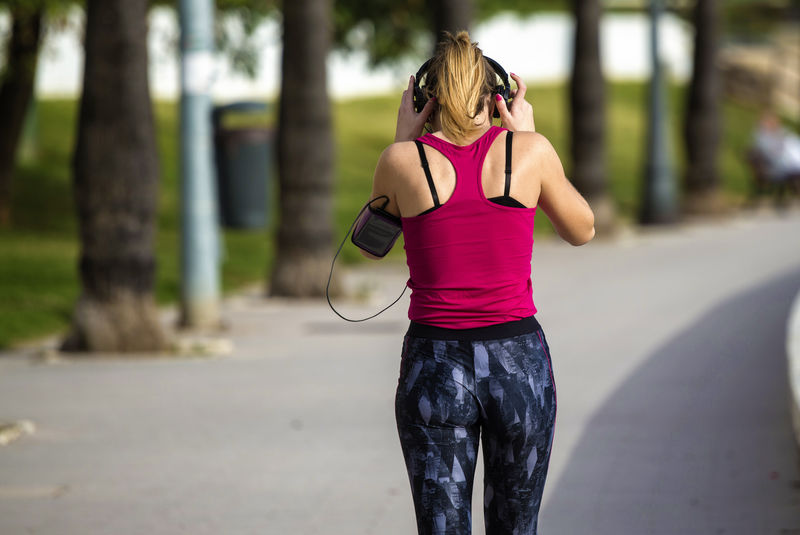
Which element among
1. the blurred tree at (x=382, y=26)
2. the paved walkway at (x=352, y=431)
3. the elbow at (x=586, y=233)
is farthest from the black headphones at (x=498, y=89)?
the blurred tree at (x=382, y=26)

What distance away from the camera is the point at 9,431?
7.78 m

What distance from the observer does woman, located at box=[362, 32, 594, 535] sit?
3512 millimetres

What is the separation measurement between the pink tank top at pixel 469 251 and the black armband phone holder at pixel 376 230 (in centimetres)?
12

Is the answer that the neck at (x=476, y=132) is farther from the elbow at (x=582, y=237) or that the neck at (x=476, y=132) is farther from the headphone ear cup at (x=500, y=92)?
the elbow at (x=582, y=237)

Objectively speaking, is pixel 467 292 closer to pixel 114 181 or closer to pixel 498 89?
pixel 498 89

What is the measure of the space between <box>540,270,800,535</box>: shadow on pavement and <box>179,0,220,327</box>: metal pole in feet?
13.1

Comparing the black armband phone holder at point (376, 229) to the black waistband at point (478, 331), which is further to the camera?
the black armband phone holder at point (376, 229)

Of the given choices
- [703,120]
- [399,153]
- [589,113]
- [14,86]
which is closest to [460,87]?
[399,153]

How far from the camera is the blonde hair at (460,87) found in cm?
351

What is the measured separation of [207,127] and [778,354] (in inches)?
202

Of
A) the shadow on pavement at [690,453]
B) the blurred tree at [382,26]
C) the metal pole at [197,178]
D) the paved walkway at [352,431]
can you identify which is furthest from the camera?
the blurred tree at [382,26]

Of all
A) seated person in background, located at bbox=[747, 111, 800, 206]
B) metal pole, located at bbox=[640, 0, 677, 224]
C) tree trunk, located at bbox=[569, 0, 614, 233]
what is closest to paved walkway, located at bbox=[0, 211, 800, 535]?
tree trunk, located at bbox=[569, 0, 614, 233]

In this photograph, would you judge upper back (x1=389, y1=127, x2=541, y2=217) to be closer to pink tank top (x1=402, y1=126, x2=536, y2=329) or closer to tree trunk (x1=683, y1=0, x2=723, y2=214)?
pink tank top (x1=402, y1=126, x2=536, y2=329)

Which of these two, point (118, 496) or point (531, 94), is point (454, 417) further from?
point (531, 94)
